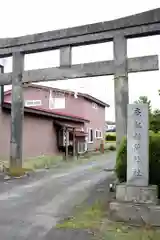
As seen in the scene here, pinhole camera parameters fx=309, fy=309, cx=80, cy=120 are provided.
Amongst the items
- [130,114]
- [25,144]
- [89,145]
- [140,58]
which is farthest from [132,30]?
[89,145]

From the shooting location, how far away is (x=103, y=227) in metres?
6.02

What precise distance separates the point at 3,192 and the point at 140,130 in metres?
5.13

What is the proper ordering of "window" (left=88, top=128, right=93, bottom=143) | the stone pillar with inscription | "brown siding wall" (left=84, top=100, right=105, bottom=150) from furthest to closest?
"window" (left=88, top=128, right=93, bottom=143)
"brown siding wall" (left=84, top=100, right=105, bottom=150)
the stone pillar with inscription

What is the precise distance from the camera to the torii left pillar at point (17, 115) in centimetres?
1343

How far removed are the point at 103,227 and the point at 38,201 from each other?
2884 mm

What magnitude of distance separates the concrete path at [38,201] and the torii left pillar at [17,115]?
48.3 inches

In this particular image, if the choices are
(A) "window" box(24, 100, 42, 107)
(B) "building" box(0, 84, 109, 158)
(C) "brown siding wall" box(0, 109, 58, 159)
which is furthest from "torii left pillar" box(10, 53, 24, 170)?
(A) "window" box(24, 100, 42, 107)

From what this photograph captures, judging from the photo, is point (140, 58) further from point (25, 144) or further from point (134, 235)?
point (25, 144)

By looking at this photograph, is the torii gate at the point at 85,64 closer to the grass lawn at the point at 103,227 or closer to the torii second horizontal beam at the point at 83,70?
the torii second horizontal beam at the point at 83,70

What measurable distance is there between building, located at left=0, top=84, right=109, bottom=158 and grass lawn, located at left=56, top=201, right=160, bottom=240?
36.7ft

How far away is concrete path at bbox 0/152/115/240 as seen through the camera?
5.91 meters

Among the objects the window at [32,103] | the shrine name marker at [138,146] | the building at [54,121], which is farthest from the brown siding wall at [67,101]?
the shrine name marker at [138,146]

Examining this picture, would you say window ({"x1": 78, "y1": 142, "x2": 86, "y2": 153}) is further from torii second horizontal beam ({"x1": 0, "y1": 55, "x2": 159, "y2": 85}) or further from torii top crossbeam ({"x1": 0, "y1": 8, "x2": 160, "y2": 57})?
torii top crossbeam ({"x1": 0, "y1": 8, "x2": 160, "y2": 57})

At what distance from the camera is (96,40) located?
11.5m
